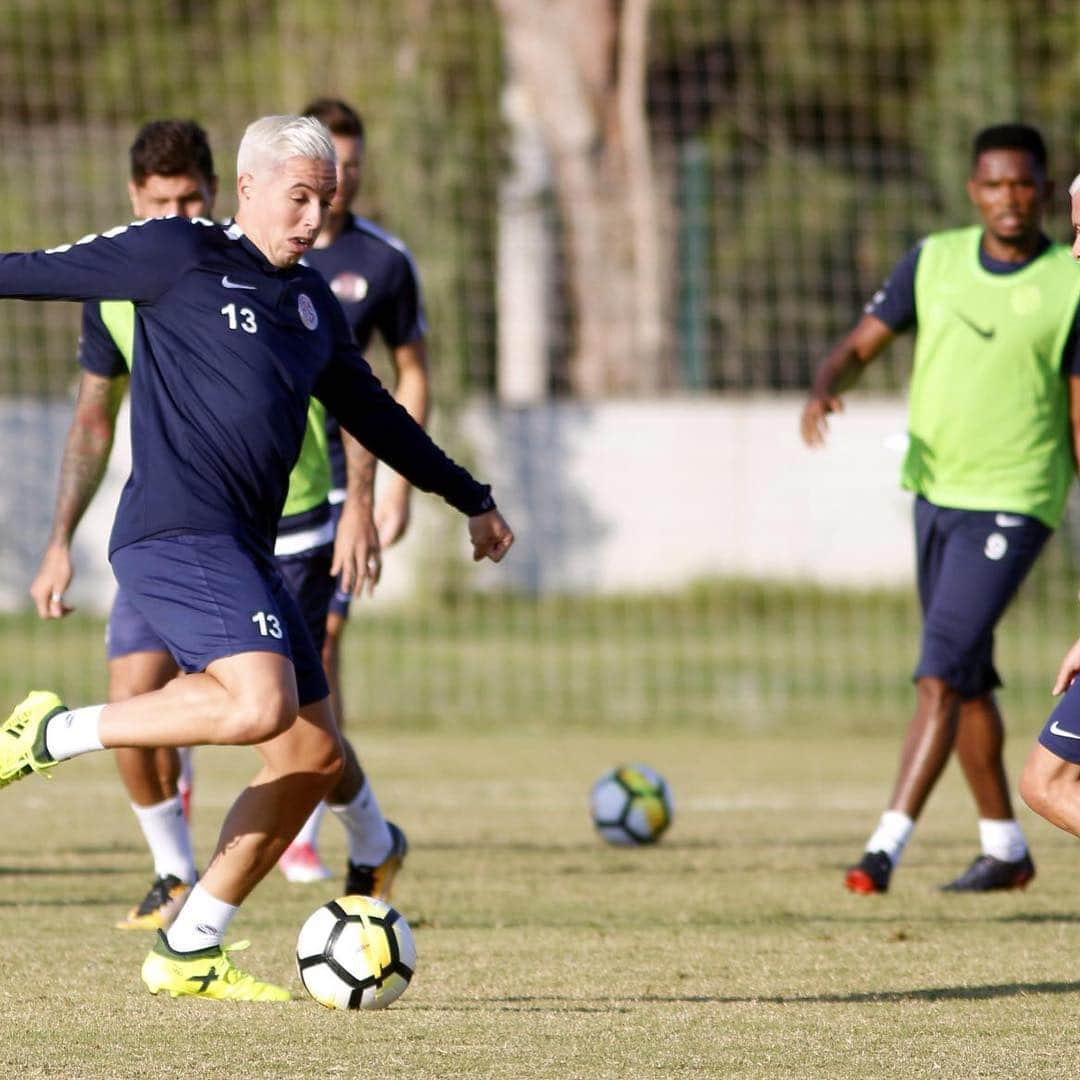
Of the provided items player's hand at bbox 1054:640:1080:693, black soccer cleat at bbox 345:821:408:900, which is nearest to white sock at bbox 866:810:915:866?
black soccer cleat at bbox 345:821:408:900

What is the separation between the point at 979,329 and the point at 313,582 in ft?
8.22

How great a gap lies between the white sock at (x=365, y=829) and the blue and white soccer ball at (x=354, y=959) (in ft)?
4.21

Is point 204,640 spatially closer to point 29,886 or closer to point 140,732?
point 140,732

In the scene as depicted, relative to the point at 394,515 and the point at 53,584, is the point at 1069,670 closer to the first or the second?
the point at 53,584

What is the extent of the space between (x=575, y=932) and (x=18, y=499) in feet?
47.3

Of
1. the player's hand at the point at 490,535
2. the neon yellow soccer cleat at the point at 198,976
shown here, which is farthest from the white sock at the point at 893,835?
the neon yellow soccer cleat at the point at 198,976

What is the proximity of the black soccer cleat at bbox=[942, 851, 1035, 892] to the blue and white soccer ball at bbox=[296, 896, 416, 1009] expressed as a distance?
117 inches

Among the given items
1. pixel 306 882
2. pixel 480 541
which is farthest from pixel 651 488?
pixel 480 541

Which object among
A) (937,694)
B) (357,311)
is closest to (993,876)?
(937,694)

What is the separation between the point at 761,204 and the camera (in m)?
20.0

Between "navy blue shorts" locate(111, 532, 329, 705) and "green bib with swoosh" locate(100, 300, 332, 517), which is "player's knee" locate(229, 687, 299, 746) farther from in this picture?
"green bib with swoosh" locate(100, 300, 332, 517)

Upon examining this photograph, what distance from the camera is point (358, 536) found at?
22.5ft

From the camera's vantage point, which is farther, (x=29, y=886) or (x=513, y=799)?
(x=513, y=799)

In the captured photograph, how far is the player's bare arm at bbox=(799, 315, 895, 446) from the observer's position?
310 inches
